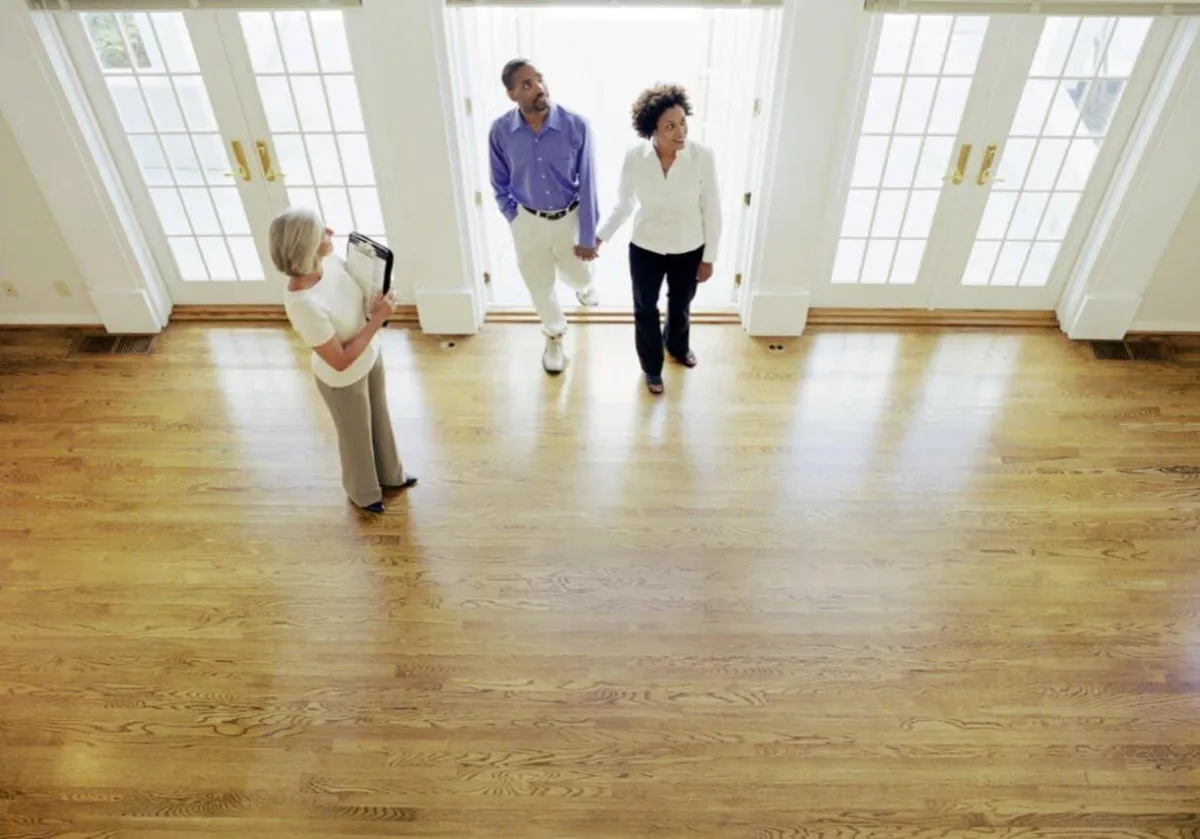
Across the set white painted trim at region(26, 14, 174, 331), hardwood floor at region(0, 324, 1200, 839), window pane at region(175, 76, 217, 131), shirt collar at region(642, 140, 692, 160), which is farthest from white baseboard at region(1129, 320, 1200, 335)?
white painted trim at region(26, 14, 174, 331)

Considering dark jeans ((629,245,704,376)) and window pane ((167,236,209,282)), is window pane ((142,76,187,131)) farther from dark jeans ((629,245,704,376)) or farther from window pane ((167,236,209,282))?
dark jeans ((629,245,704,376))

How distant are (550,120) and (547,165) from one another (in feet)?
0.70

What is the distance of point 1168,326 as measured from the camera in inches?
187

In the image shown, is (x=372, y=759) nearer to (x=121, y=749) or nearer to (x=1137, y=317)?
(x=121, y=749)

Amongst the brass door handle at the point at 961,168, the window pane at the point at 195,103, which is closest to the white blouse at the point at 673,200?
the brass door handle at the point at 961,168

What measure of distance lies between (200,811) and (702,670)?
1765mm

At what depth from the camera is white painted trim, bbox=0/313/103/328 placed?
4867 mm

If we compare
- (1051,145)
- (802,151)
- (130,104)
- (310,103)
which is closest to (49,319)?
(130,104)

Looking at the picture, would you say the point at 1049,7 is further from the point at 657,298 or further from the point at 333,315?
the point at 333,315

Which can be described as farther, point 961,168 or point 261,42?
point 961,168

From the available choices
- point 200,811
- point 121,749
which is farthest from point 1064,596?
point 121,749

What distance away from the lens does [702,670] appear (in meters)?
3.14

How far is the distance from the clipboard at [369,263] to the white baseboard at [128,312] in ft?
7.31

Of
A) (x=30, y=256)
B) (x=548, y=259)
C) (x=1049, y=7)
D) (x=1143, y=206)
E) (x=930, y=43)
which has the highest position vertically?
(x=1049, y=7)
